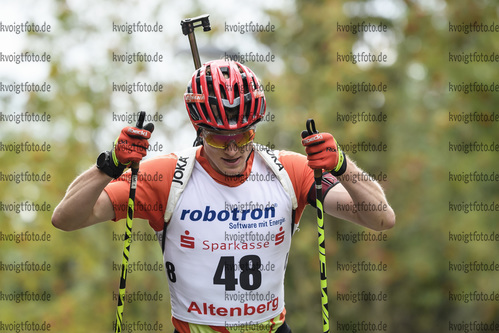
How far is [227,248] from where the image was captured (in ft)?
13.6

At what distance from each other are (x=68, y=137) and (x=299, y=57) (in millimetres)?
5603

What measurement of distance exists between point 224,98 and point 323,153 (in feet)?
2.42

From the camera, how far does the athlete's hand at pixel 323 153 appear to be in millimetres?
3982

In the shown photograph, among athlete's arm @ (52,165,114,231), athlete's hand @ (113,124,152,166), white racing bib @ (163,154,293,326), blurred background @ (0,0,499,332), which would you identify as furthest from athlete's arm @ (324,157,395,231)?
blurred background @ (0,0,499,332)

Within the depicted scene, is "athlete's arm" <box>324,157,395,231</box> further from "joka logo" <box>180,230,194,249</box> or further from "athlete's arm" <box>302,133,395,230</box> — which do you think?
"joka logo" <box>180,230,194,249</box>

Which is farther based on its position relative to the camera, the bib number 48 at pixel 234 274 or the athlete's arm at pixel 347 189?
the bib number 48 at pixel 234 274

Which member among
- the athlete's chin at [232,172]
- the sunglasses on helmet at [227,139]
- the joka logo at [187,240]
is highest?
the sunglasses on helmet at [227,139]

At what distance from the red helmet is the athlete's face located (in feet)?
0.28

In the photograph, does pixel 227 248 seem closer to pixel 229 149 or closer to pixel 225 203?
pixel 225 203

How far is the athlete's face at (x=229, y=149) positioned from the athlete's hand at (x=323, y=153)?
15.9 inches

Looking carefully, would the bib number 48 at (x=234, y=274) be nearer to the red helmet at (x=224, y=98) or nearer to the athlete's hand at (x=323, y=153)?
the athlete's hand at (x=323, y=153)

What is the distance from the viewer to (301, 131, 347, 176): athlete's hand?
13.1ft

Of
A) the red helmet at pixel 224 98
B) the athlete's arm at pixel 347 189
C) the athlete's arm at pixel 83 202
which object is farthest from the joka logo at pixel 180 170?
the athlete's arm at pixel 347 189

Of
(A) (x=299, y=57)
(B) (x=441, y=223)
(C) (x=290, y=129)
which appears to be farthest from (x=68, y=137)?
(B) (x=441, y=223)
